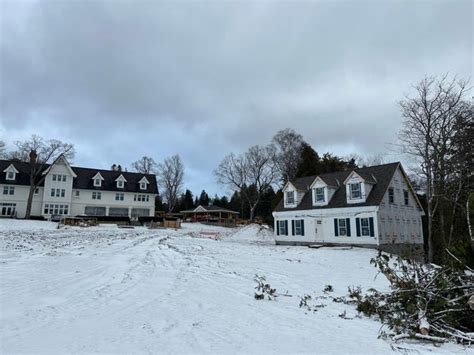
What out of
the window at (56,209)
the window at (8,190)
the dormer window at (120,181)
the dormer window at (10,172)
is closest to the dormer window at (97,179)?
the dormer window at (120,181)

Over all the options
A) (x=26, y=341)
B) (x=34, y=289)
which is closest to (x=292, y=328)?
(x=26, y=341)

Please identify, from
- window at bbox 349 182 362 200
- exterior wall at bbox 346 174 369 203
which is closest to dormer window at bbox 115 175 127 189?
exterior wall at bbox 346 174 369 203

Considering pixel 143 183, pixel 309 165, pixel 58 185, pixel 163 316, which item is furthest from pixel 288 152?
pixel 163 316

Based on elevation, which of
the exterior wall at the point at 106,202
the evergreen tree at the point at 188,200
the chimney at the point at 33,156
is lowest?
the exterior wall at the point at 106,202

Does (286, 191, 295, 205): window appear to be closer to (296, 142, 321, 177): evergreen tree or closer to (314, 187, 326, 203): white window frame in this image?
(314, 187, 326, 203): white window frame

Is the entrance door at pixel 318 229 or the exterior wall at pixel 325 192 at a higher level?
the exterior wall at pixel 325 192

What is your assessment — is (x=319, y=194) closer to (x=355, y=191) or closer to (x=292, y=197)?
(x=292, y=197)

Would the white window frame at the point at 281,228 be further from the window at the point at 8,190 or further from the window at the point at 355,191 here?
the window at the point at 8,190

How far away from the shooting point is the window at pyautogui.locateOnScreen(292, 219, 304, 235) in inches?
1078

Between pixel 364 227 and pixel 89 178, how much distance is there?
40804 millimetres

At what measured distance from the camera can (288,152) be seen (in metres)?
53.4

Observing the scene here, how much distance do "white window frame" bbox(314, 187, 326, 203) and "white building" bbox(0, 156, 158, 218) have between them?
3242cm

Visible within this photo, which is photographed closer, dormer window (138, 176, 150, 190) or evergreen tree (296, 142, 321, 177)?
evergreen tree (296, 142, 321, 177)

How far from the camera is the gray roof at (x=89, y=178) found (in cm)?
4556
